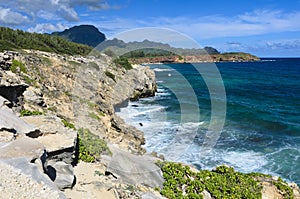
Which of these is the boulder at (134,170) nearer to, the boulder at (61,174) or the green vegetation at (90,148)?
the green vegetation at (90,148)

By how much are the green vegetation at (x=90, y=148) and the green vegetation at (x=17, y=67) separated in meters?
9.90

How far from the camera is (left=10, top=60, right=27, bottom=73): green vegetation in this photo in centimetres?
1909

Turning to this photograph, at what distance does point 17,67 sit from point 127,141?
9.45m

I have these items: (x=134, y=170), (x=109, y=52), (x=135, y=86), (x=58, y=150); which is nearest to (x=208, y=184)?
(x=134, y=170)

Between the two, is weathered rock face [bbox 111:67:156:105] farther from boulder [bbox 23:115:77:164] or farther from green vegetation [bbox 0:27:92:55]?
boulder [bbox 23:115:77:164]

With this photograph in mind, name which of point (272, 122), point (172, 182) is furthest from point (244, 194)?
point (272, 122)

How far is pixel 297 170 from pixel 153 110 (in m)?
20.0

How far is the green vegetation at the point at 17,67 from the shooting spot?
62.6ft

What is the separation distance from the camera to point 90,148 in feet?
36.6

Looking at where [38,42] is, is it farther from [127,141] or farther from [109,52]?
[127,141]

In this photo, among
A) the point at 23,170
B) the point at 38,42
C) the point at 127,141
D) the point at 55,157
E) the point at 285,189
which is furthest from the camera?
the point at 38,42

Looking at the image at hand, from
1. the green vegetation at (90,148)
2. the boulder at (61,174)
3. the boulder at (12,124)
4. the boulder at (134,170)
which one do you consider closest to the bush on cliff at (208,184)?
the boulder at (134,170)

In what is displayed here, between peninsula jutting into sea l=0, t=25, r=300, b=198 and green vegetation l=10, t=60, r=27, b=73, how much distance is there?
93 mm

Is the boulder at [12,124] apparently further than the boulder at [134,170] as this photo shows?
No
